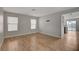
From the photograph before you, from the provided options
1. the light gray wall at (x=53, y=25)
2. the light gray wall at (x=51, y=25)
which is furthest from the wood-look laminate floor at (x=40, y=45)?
the light gray wall at (x=51, y=25)

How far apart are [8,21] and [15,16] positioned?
1.93ft

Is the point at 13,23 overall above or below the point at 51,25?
above

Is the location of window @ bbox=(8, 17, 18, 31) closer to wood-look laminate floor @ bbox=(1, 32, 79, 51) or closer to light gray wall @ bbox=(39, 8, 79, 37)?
wood-look laminate floor @ bbox=(1, 32, 79, 51)

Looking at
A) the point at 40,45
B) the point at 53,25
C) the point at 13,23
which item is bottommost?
the point at 40,45

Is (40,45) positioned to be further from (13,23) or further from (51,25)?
(13,23)

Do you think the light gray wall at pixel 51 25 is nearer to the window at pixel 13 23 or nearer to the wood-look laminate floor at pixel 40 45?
the wood-look laminate floor at pixel 40 45

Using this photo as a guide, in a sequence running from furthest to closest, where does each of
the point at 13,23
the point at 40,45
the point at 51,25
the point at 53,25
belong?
the point at 51,25, the point at 53,25, the point at 13,23, the point at 40,45

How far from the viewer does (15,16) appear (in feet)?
13.1

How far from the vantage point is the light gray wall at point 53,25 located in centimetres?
370

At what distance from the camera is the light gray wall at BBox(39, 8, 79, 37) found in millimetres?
3702

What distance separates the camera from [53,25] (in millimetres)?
4172

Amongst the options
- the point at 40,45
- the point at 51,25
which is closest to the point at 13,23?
the point at 40,45
